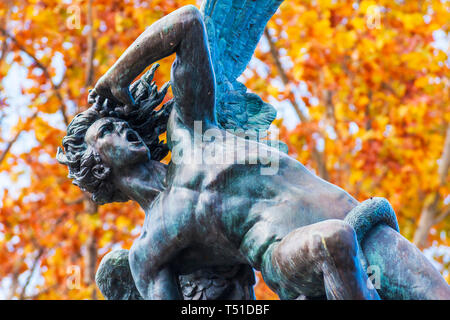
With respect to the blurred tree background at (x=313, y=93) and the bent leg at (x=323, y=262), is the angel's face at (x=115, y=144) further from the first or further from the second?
the blurred tree background at (x=313, y=93)

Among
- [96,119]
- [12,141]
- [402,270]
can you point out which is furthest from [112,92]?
[12,141]

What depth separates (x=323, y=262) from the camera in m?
2.60

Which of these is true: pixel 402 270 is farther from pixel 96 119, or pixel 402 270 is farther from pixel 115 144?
pixel 96 119

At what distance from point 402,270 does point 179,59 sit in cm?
124

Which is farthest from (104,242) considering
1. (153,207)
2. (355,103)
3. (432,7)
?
(153,207)

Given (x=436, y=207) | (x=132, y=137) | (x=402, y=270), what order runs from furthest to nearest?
1. (x=436, y=207)
2. (x=132, y=137)
3. (x=402, y=270)

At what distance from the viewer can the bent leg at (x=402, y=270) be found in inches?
111

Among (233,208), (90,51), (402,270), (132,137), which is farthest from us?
(90,51)

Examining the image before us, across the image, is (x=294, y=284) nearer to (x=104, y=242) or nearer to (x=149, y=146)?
(x=149, y=146)

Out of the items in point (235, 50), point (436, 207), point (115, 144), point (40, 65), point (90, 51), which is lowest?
point (436, 207)

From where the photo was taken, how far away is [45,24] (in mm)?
9617

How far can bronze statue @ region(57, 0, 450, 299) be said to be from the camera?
279 cm

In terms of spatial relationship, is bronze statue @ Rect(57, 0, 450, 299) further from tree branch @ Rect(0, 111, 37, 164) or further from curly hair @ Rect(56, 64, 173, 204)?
tree branch @ Rect(0, 111, 37, 164)

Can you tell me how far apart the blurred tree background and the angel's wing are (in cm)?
482
